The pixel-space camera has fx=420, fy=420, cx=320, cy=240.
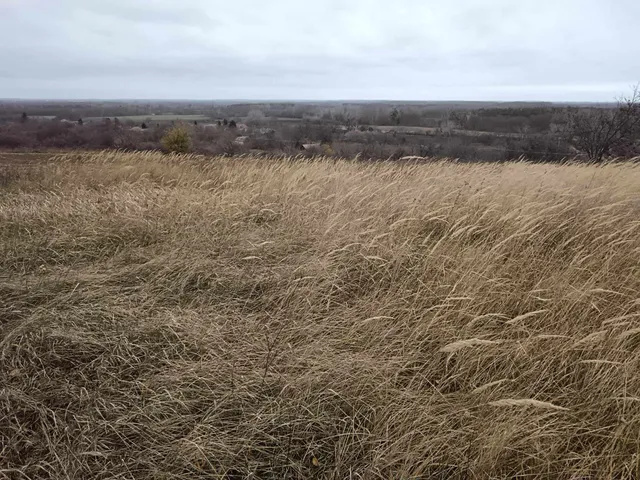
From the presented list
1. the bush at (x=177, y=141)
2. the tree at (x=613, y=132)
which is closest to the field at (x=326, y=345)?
the tree at (x=613, y=132)

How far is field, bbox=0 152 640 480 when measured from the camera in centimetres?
167

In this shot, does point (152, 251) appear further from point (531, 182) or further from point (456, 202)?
point (531, 182)

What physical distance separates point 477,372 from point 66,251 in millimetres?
3373

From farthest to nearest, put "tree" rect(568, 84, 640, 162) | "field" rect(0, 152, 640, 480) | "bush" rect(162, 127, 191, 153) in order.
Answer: "bush" rect(162, 127, 191, 153), "tree" rect(568, 84, 640, 162), "field" rect(0, 152, 640, 480)

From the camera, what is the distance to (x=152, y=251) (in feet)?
11.7

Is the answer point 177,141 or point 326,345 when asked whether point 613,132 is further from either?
point 177,141

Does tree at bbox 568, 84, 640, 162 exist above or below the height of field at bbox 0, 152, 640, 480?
above

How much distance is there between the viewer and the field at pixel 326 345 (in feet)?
5.49

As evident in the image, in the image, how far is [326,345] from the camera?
2299 millimetres

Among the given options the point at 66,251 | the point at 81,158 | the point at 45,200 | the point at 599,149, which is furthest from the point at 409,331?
the point at 599,149

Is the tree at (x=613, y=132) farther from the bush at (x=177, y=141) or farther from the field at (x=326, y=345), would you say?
the bush at (x=177, y=141)

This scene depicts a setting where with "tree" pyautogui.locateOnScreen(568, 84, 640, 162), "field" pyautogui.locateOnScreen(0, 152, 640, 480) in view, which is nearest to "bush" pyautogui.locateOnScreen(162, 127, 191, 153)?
"tree" pyautogui.locateOnScreen(568, 84, 640, 162)

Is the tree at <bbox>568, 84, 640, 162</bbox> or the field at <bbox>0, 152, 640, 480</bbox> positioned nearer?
the field at <bbox>0, 152, 640, 480</bbox>

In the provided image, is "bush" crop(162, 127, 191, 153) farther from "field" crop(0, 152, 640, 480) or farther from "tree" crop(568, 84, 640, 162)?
"field" crop(0, 152, 640, 480)
